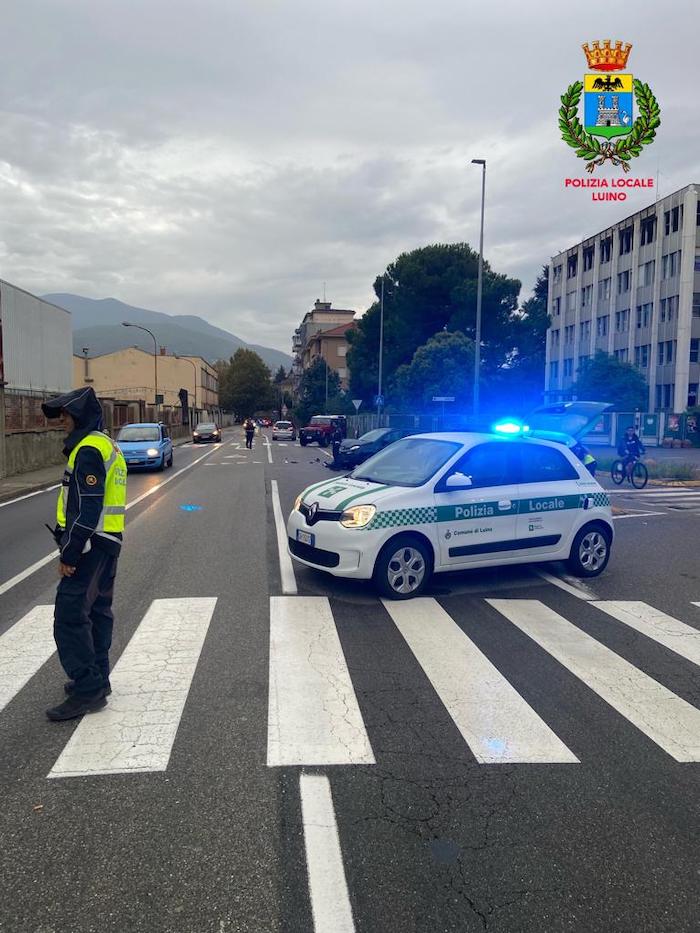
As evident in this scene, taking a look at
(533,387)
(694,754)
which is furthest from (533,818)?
(533,387)

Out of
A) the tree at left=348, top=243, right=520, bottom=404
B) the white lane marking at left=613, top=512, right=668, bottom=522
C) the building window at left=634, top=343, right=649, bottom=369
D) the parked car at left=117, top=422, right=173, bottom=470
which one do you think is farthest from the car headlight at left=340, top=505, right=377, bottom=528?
the building window at left=634, top=343, right=649, bottom=369

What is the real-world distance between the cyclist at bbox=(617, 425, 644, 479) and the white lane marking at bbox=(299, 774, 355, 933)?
17.3 metres

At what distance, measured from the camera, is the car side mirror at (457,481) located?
721 cm

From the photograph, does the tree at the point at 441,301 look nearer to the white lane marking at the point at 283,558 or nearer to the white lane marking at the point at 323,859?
the white lane marking at the point at 283,558

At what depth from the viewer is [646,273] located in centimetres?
5128

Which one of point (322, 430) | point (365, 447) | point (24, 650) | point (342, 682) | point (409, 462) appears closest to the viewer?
point (342, 682)

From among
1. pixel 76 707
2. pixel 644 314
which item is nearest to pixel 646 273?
pixel 644 314

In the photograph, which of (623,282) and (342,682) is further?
(623,282)

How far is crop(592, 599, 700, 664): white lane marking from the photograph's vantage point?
228 inches

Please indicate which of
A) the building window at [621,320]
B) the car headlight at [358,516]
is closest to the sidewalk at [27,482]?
the car headlight at [358,516]

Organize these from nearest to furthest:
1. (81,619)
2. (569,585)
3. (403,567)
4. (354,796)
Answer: (354,796) < (81,619) < (403,567) < (569,585)

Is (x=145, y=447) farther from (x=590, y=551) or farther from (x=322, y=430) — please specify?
(x=322, y=430)

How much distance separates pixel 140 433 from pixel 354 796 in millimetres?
22228

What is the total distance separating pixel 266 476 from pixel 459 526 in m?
14.4
